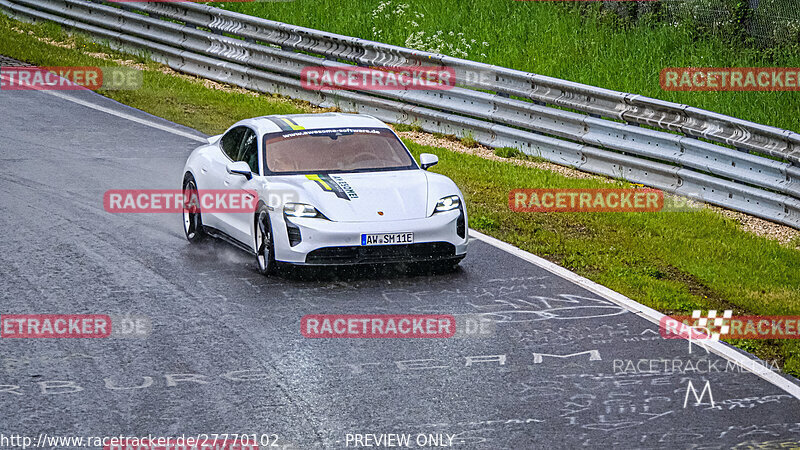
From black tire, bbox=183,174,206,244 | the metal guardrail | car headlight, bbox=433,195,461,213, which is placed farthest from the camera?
the metal guardrail

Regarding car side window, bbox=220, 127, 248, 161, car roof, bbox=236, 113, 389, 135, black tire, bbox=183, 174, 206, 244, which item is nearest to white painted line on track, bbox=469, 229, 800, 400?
car roof, bbox=236, 113, 389, 135

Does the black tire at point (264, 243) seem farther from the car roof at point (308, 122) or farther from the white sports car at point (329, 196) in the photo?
the car roof at point (308, 122)

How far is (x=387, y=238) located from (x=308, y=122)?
2157 mm

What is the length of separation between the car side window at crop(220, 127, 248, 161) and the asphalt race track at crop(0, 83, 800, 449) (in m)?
0.94

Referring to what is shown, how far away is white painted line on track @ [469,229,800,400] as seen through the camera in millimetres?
7848

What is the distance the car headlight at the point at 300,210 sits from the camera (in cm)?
1005

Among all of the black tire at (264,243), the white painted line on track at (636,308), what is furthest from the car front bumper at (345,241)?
the white painted line on track at (636,308)

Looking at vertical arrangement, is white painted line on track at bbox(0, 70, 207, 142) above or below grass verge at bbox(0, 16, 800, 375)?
below

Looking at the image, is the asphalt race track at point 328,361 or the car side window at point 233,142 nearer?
the asphalt race track at point 328,361

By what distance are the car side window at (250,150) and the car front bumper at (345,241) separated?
1.16 metres

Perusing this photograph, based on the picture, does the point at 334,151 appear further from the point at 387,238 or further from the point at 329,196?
the point at 387,238

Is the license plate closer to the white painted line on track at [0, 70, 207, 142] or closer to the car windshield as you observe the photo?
the car windshield

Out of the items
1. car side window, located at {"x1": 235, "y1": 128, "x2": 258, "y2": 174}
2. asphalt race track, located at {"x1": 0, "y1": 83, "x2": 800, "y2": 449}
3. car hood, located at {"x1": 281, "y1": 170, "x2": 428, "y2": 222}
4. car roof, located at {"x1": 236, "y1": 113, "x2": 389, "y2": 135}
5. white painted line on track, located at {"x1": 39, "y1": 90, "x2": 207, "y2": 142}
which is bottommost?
white painted line on track, located at {"x1": 39, "y1": 90, "x2": 207, "y2": 142}

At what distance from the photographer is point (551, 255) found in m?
11.2
